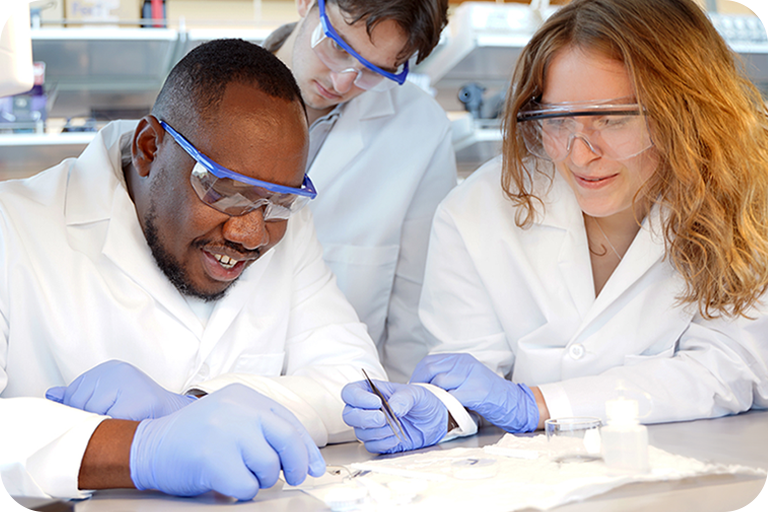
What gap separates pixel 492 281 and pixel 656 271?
361mm

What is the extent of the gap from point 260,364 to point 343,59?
0.77m

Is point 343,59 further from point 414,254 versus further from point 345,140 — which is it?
point 414,254

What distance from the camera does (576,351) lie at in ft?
4.96

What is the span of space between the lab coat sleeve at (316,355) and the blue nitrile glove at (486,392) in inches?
6.5

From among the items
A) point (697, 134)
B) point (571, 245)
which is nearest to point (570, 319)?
point (571, 245)

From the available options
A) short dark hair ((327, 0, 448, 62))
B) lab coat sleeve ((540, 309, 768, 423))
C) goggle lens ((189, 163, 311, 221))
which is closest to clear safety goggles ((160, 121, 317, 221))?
goggle lens ((189, 163, 311, 221))

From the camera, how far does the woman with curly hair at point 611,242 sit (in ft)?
4.48

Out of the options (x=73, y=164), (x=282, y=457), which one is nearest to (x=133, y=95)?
(x=73, y=164)

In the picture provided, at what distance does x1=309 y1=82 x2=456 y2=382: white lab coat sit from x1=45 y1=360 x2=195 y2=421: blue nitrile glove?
0.99 metres

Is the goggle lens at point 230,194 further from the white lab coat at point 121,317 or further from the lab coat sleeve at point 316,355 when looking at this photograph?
the lab coat sleeve at point 316,355

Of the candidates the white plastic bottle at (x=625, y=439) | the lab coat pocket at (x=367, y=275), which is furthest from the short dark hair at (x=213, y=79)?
the white plastic bottle at (x=625, y=439)

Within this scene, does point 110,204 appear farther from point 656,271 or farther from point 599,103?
point 656,271

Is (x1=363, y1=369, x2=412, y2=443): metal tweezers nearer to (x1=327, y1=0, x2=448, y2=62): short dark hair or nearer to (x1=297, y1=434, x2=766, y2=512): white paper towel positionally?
(x1=297, y1=434, x2=766, y2=512): white paper towel

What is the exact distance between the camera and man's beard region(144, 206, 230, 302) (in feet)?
4.50
